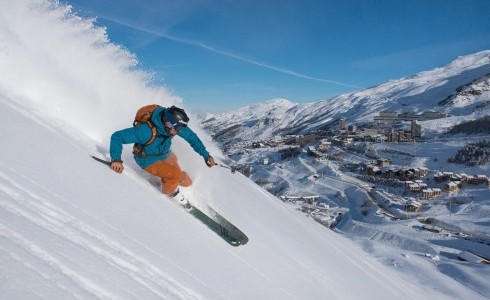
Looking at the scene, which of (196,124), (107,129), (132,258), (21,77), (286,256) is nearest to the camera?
(132,258)

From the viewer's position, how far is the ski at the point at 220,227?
5.71m

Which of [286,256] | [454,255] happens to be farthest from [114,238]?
[454,255]

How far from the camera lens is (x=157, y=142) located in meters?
6.01

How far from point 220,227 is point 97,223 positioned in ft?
8.27

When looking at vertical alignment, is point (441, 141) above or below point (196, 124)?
above

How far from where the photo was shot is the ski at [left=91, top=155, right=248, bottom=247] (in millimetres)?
5715

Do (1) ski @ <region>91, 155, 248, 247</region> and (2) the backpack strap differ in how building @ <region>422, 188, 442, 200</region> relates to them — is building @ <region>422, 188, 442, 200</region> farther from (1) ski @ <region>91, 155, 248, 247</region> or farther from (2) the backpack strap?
(2) the backpack strap

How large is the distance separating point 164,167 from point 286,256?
9.08 feet

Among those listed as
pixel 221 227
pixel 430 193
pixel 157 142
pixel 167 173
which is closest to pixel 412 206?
pixel 430 193

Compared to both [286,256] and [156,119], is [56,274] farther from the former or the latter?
[286,256]

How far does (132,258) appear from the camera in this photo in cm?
335

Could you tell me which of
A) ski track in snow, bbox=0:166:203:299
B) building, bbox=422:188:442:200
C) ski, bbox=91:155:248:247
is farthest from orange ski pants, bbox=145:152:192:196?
building, bbox=422:188:442:200

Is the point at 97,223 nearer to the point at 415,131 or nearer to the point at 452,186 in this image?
the point at 452,186

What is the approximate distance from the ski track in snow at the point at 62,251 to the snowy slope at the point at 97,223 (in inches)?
0.4
